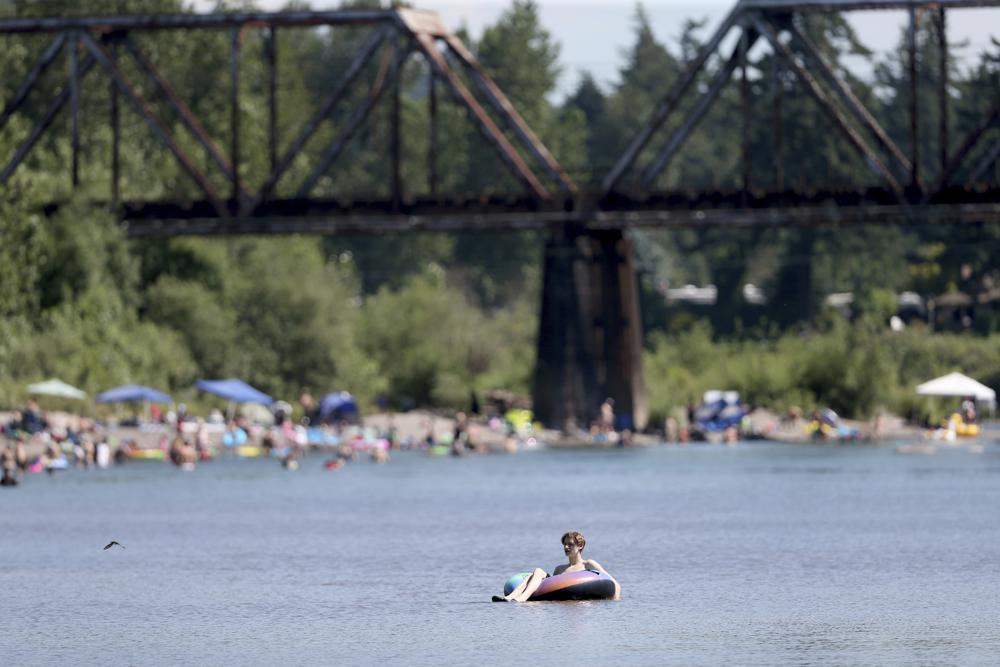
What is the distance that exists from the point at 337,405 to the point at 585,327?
18.2 meters

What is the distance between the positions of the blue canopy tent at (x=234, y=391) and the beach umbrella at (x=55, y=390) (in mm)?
8890

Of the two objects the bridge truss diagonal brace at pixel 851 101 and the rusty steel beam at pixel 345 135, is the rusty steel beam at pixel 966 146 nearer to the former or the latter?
the bridge truss diagonal brace at pixel 851 101

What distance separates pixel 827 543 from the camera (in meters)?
60.9

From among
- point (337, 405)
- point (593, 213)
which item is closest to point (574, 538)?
point (593, 213)

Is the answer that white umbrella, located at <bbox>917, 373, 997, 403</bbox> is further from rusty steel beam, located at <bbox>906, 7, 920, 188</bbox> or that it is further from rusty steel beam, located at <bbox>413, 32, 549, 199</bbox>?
rusty steel beam, located at <bbox>413, 32, 549, 199</bbox>

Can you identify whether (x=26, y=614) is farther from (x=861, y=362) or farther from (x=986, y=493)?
(x=861, y=362)

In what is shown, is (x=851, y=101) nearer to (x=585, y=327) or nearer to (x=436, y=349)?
(x=585, y=327)

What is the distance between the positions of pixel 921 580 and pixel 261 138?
95.1 meters

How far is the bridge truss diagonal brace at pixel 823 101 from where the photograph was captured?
95875 mm

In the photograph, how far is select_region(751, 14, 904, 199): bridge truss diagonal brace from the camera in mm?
95875

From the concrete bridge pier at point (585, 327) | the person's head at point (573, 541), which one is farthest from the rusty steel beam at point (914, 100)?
the person's head at point (573, 541)

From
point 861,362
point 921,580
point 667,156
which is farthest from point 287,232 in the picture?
point 921,580

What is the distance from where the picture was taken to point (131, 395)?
103188 millimetres

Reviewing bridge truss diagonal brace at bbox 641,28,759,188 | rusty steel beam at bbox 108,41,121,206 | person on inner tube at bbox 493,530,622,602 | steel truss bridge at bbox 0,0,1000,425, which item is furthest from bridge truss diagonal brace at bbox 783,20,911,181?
person on inner tube at bbox 493,530,622,602
